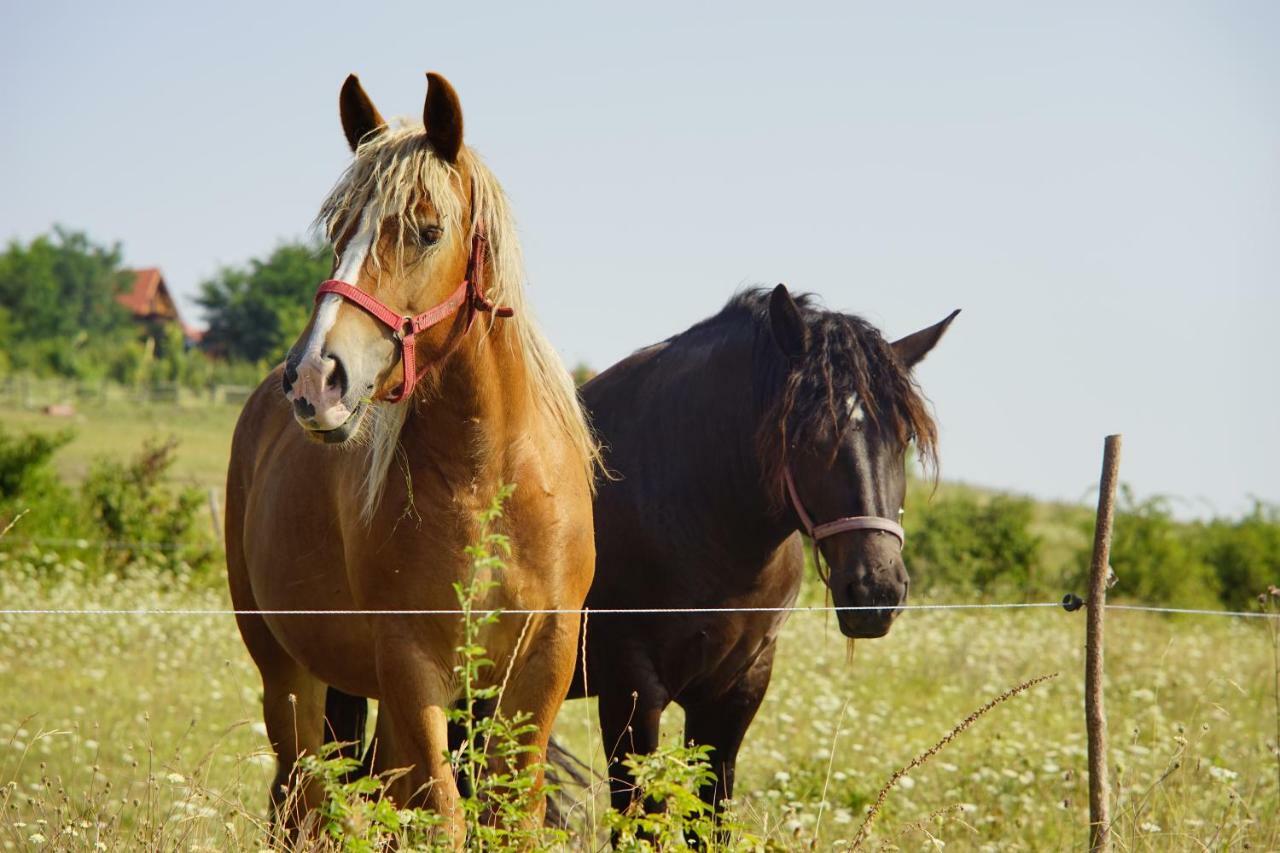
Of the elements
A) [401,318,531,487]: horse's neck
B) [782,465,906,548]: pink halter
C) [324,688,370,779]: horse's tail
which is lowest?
[324,688,370,779]: horse's tail

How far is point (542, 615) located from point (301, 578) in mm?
1049

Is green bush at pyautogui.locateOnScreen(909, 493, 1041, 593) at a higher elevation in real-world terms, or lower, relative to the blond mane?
lower

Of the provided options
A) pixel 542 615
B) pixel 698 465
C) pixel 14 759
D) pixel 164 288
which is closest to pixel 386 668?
pixel 542 615

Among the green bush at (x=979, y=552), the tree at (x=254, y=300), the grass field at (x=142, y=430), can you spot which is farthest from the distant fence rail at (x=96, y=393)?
the green bush at (x=979, y=552)

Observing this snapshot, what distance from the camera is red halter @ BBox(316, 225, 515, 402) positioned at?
9.82 ft

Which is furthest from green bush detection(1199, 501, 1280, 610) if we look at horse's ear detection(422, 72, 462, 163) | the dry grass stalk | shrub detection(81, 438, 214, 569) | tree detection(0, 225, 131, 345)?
tree detection(0, 225, 131, 345)

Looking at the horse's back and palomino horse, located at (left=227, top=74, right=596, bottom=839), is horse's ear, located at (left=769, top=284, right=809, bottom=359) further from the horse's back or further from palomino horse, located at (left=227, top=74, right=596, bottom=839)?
the horse's back

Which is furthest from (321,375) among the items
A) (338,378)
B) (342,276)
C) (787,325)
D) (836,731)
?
(836,731)

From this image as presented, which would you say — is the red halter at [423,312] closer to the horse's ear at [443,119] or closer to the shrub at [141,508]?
the horse's ear at [443,119]

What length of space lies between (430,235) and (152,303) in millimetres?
99898

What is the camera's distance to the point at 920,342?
4.48m

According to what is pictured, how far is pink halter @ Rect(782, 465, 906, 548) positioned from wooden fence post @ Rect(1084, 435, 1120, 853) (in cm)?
62

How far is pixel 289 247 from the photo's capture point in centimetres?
6869

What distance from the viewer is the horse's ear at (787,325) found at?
4.20m
